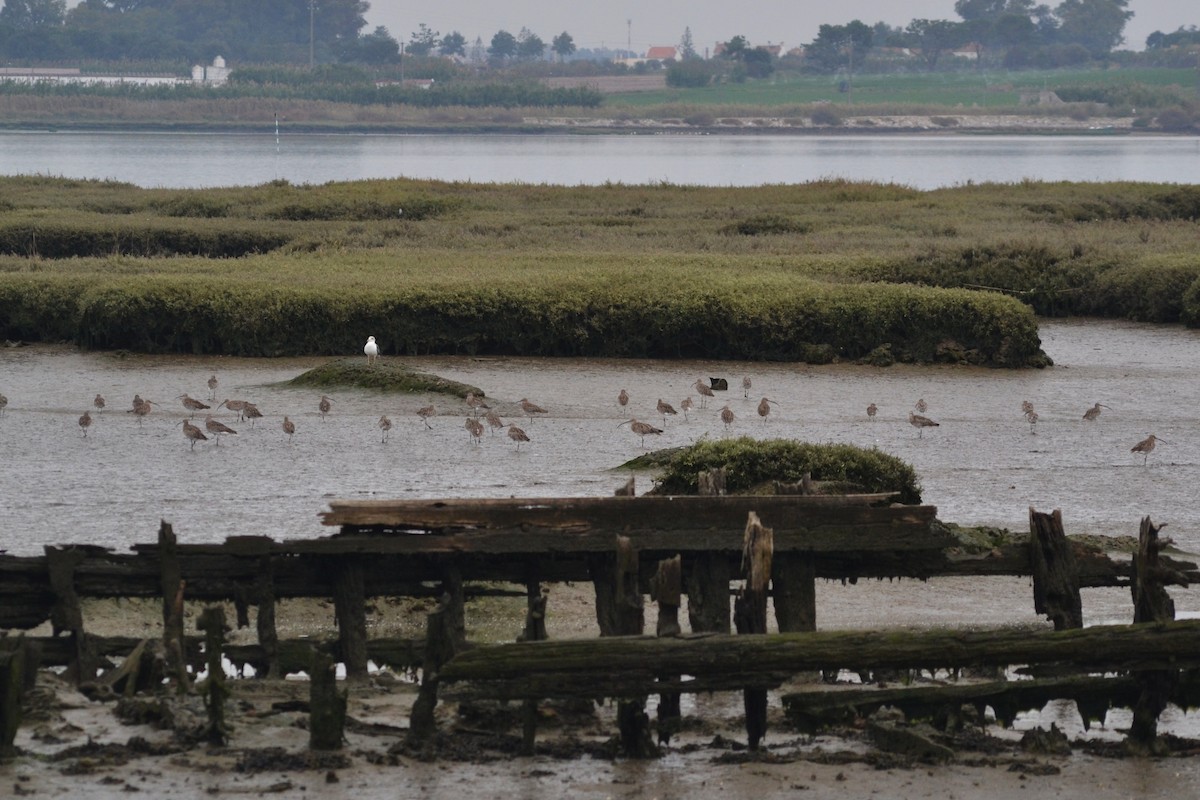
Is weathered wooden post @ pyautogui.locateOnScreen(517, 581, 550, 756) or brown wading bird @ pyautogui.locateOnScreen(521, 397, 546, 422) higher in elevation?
weathered wooden post @ pyautogui.locateOnScreen(517, 581, 550, 756)

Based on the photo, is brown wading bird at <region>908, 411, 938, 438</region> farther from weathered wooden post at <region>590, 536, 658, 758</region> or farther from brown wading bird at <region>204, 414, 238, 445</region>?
weathered wooden post at <region>590, 536, 658, 758</region>

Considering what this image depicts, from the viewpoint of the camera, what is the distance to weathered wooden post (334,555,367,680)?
11.5m

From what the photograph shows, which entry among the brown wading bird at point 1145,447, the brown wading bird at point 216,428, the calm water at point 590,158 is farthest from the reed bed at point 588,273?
the calm water at point 590,158

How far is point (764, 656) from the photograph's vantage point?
1027 centimetres

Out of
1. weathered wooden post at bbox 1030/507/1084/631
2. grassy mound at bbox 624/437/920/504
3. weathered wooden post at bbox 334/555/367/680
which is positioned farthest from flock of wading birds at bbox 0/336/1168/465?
weathered wooden post at bbox 1030/507/1084/631

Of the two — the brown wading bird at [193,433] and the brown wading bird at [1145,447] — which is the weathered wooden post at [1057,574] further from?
the brown wading bird at [193,433]

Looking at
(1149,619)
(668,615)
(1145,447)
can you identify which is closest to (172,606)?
(668,615)

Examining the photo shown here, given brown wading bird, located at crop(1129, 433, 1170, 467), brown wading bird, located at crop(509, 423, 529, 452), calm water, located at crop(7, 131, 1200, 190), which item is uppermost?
brown wading bird, located at crop(509, 423, 529, 452)

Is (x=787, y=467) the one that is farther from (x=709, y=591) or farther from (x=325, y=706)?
(x=325, y=706)

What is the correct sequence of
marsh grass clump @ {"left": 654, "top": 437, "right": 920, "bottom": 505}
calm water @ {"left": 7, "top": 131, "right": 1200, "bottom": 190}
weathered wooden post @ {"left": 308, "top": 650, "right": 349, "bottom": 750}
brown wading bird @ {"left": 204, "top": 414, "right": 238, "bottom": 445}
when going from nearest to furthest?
weathered wooden post @ {"left": 308, "top": 650, "right": 349, "bottom": 750}
marsh grass clump @ {"left": 654, "top": 437, "right": 920, "bottom": 505}
brown wading bird @ {"left": 204, "top": 414, "right": 238, "bottom": 445}
calm water @ {"left": 7, "top": 131, "right": 1200, "bottom": 190}

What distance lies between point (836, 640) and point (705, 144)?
561 feet

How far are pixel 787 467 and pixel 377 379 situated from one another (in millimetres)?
10382

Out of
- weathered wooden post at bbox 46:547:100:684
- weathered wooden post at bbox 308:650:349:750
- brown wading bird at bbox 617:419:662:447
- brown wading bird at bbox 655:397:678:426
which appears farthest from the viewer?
brown wading bird at bbox 655:397:678:426

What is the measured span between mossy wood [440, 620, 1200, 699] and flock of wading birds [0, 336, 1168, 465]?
9.64 metres
